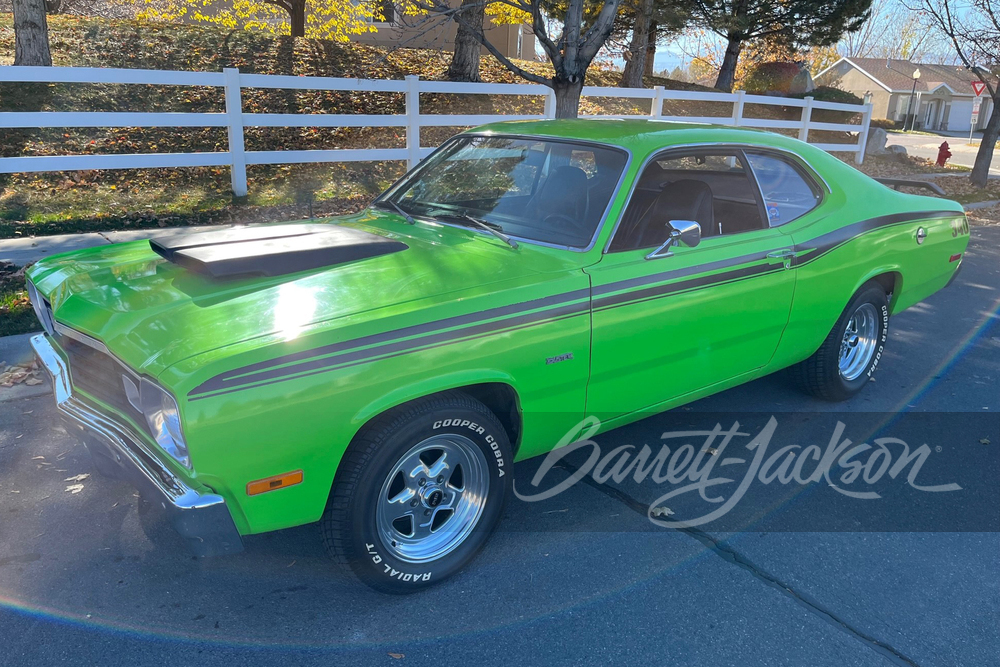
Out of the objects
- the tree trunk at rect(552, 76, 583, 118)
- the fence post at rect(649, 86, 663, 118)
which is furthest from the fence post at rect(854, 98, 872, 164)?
the tree trunk at rect(552, 76, 583, 118)

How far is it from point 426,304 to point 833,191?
9.84 ft

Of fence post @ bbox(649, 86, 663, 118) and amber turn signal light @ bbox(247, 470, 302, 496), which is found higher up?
fence post @ bbox(649, 86, 663, 118)

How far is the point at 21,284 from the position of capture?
6.31 m

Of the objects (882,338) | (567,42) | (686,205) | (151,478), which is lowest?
(882,338)

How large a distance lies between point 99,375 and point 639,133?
276cm

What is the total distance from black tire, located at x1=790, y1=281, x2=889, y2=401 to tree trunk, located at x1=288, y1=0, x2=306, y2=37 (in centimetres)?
1628

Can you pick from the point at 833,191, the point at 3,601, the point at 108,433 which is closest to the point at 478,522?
the point at 108,433

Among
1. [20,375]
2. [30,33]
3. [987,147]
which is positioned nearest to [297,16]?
[30,33]

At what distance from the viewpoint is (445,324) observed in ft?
9.45

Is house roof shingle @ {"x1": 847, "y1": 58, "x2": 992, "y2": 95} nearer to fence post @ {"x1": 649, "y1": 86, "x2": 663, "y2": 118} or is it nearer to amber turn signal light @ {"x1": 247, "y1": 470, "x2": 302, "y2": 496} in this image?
fence post @ {"x1": 649, "y1": 86, "x2": 663, "y2": 118}

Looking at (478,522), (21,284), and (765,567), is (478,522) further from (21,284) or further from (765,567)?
(21,284)

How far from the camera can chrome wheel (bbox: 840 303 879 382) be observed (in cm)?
504

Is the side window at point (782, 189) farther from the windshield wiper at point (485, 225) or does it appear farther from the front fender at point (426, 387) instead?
the front fender at point (426, 387)

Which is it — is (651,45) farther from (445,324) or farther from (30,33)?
(445,324)
